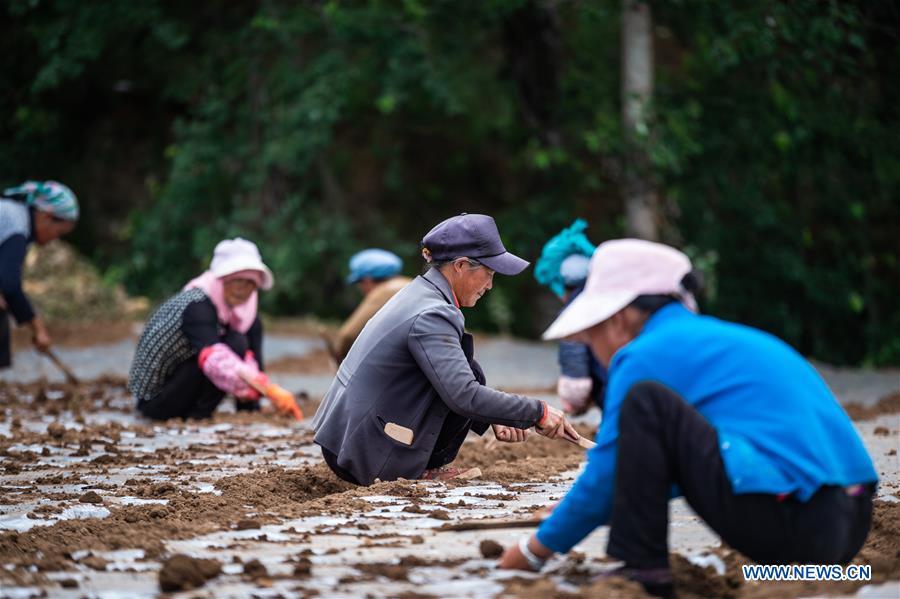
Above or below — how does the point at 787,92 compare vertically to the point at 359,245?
above

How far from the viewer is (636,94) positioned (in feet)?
43.5

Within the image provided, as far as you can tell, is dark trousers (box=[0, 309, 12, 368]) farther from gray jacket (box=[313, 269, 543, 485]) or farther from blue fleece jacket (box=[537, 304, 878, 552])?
blue fleece jacket (box=[537, 304, 878, 552])

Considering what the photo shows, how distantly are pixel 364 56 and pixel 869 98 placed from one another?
5.83 m

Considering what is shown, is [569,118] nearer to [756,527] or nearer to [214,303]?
[214,303]

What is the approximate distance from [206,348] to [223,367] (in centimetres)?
17

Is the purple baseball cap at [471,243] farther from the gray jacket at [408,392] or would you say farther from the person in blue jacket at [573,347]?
the person in blue jacket at [573,347]

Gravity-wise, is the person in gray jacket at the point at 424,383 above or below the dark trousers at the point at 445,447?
above

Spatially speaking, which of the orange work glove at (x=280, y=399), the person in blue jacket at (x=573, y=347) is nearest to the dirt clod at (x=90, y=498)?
the orange work glove at (x=280, y=399)

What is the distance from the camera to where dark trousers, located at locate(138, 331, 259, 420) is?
25.7 feet

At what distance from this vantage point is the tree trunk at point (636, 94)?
43.9ft

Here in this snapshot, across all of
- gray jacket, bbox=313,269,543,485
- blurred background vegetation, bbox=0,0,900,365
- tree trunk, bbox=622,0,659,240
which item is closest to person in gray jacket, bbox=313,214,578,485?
gray jacket, bbox=313,269,543,485

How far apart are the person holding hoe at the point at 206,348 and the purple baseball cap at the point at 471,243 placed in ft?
9.57

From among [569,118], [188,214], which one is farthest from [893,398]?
[188,214]

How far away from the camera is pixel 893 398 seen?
32.3 feet
